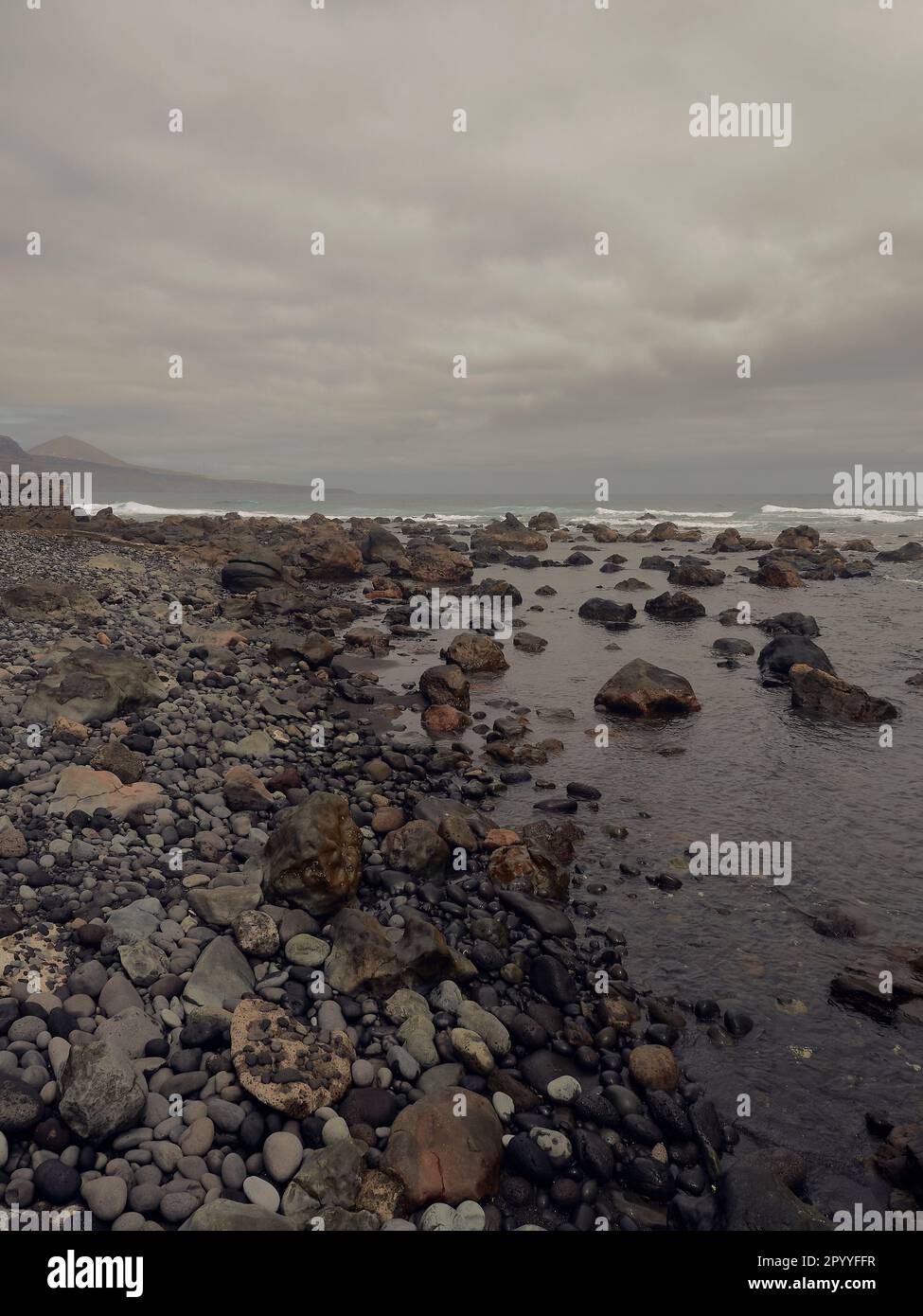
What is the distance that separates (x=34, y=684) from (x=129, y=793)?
4.33m

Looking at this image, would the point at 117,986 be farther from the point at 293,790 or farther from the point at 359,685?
the point at 359,685

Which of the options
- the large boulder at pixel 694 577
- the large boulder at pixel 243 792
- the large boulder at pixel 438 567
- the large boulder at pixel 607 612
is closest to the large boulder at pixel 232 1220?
the large boulder at pixel 243 792

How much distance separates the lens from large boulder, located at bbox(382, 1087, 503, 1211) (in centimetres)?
495

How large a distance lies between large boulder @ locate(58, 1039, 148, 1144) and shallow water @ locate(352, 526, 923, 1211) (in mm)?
4768

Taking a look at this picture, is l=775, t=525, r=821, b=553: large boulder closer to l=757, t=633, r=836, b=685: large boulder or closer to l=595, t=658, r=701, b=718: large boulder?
l=757, t=633, r=836, b=685: large boulder

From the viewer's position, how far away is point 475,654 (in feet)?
66.8

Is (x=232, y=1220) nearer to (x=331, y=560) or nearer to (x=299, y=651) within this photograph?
(x=299, y=651)

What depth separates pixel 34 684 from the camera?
12234mm

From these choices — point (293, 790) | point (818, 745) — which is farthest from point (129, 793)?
point (818, 745)

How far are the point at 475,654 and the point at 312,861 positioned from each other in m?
12.9

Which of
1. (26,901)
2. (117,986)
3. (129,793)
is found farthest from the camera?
(129,793)

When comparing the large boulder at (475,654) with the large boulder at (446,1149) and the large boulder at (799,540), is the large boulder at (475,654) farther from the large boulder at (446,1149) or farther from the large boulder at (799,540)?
the large boulder at (799,540)

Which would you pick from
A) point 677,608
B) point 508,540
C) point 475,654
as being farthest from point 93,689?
point 508,540
